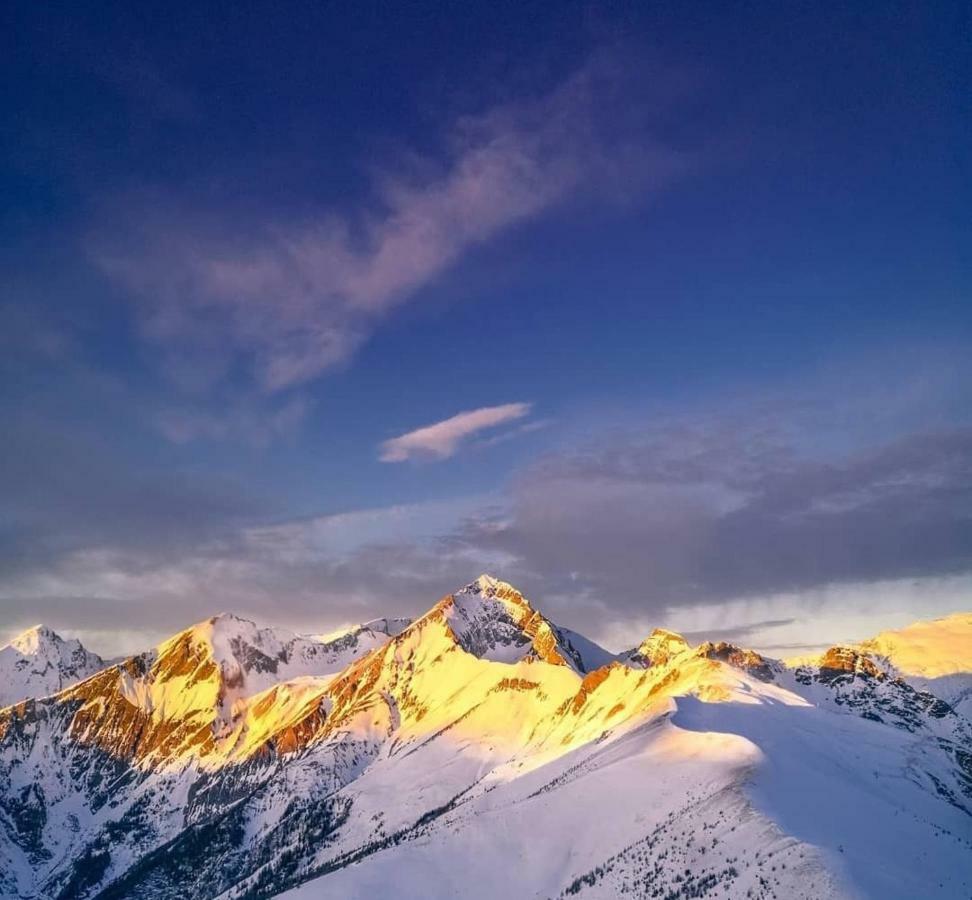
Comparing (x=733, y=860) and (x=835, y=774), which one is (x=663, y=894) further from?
(x=835, y=774)

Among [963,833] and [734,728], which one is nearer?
[963,833]

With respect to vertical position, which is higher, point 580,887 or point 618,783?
point 618,783

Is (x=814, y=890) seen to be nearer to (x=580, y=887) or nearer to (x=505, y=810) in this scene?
(x=580, y=887)

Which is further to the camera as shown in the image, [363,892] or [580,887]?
[363,892]

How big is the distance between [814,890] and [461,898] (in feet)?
226

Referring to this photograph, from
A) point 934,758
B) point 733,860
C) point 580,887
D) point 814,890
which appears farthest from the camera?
point 934,758

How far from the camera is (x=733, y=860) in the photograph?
9062cm

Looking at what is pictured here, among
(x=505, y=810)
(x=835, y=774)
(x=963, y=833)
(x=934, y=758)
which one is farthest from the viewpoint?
(x=934, y=758)

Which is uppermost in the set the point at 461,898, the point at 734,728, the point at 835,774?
the point at 734,728

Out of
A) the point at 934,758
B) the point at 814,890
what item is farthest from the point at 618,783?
the point at 934,758

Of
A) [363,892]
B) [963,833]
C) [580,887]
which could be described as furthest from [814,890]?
[363,892]

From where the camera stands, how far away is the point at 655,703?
194m

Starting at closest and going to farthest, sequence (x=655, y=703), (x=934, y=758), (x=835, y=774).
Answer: (x=835, y=774)
(x=934, y=758)
(x=655, y=703)

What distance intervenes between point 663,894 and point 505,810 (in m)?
66.0
